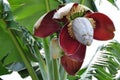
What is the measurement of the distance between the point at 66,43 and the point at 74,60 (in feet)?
0.16

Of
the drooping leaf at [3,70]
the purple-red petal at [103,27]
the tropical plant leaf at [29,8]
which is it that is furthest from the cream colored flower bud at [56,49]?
the drooping leaf at [3,70]

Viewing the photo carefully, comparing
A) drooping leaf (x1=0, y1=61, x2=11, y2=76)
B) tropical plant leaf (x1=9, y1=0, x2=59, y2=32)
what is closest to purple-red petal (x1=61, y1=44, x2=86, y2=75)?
tropical plant leaf (x1=9, y1=0, x2=59, y2=32)

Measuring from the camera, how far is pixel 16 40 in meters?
1.13

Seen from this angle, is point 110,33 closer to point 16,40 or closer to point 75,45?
point 75,45

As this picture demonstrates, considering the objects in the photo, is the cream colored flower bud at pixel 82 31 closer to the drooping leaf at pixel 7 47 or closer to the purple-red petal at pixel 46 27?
the purple-red petal at pixel 46 27

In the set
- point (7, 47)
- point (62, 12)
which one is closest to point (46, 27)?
point (62, 12)

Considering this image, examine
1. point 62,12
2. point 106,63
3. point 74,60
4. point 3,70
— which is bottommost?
point 106,63

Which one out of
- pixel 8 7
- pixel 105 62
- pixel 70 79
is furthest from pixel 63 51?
pixel 105 62

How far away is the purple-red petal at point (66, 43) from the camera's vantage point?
62cm

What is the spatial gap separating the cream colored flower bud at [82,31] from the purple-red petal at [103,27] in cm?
8

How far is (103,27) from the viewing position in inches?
26.1

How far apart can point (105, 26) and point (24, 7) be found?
18.4 inches

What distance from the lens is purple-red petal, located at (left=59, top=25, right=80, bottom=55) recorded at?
0.62 meters

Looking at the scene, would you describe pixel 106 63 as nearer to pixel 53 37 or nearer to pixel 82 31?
pixel 53 37
